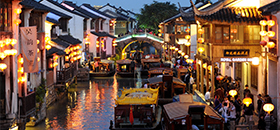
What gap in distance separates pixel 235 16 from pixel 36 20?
13922mm

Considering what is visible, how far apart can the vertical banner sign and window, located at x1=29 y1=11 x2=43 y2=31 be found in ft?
15.0

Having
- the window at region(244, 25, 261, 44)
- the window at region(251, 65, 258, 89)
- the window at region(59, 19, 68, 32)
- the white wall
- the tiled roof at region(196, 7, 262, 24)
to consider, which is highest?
the white wall

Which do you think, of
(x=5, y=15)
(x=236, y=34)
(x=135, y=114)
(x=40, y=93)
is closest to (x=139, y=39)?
(x=236, y=34)

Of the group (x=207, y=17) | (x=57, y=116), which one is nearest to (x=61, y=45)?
(x=57, y=116)

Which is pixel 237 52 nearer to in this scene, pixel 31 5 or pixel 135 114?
pixel 135 114

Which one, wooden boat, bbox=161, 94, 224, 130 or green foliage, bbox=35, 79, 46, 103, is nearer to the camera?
wooden boat, bbox=161, 94, 224, 130

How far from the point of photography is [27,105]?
2356 cm

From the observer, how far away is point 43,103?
29.1 m

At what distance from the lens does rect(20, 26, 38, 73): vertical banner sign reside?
934 inches

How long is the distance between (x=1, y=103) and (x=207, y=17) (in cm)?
1413

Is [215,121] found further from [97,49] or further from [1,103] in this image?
[97,49]

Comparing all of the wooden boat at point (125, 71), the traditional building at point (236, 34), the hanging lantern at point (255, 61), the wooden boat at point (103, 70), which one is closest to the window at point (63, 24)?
the wooden boat at point (103, 70)

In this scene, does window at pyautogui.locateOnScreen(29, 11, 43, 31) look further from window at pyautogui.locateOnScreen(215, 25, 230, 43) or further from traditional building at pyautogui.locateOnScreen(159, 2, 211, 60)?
traditional building at pyautogui.locateOnScreen(159, 2, 211, 60)

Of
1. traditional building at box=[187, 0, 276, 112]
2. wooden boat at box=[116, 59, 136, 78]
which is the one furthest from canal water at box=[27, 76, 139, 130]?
traditional building at box=[187, 0, 276, 112]
